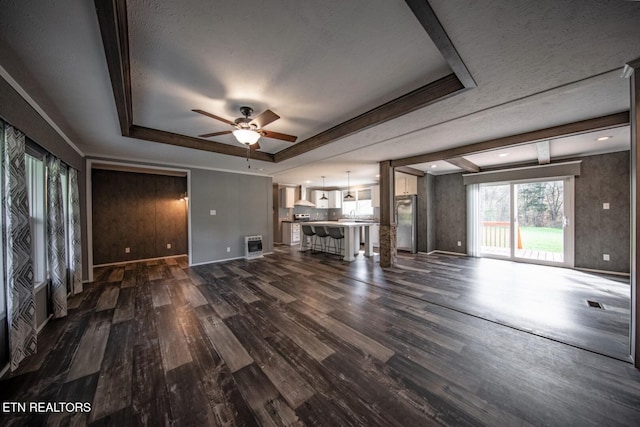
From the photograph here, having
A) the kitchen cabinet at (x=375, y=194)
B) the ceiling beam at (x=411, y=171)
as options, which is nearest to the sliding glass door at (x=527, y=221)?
the ceiling beam at (x=411, y=171)

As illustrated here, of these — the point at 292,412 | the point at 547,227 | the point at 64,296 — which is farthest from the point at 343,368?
the point at 547,227

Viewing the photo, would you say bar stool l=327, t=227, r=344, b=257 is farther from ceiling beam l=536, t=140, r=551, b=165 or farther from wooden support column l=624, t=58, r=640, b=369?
wooden support column l=624, t=58, r=640, b=369

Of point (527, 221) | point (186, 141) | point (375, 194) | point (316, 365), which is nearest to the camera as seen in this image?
point (316, 365)

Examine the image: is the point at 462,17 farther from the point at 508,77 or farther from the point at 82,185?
the point at 82,185

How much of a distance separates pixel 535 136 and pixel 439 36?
2.93m

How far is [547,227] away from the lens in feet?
16.1

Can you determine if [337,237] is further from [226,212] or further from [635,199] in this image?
[635,199]

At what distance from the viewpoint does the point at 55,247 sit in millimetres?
2670

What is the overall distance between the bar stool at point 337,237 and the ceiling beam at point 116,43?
473 centimetres

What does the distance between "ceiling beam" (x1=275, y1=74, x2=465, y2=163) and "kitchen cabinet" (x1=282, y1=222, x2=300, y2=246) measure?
462cm

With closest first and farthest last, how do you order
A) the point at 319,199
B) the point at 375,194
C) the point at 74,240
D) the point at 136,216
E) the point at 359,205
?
the point at 74,240 < the point at 136,216 < the point at 375,194 < the point at 359,205 < the point at 319,199

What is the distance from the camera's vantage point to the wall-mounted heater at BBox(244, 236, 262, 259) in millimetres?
5676

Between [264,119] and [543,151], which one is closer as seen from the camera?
[264,119]

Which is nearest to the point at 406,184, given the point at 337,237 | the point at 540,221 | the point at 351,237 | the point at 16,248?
the point at 351,237
